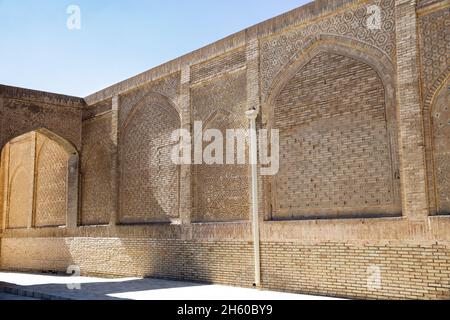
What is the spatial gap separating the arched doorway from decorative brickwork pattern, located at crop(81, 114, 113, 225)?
0.99 ft

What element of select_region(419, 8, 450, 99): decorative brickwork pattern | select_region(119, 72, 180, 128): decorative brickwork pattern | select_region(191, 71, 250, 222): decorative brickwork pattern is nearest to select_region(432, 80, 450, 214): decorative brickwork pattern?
select_region(419, 8, 450, 99): decorative brickwork pattern

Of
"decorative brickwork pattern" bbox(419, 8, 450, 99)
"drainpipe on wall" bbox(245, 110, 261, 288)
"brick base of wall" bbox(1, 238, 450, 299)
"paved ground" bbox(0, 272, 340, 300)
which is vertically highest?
"decorative brickwork pattern" bbox(419, 8, 450, 99)

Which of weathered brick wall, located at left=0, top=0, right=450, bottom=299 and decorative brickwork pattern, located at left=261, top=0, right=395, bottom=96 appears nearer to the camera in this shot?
weathered brick wall, located at left=0, top=0, right=450, bottom=299

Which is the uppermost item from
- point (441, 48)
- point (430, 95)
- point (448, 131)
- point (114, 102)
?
point (114, 102)

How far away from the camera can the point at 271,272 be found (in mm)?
7641

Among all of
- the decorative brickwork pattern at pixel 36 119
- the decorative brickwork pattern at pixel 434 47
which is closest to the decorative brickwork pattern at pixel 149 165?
the decorative brickwork pattern at pixel 36 119

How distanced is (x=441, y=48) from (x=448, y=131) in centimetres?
101

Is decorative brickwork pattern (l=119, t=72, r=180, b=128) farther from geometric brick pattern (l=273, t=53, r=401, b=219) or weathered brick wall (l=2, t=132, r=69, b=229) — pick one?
geometric brick pattern (l=273, t=53, r=401, b=219)

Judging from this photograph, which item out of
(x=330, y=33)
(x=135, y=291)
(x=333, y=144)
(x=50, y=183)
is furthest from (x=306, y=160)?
(x=50, y=183)

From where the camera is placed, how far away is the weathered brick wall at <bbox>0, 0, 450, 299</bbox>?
6.13 metres

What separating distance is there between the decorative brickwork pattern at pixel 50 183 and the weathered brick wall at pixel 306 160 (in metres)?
1.81

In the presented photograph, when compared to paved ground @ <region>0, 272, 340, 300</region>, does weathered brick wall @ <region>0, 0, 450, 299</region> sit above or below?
above

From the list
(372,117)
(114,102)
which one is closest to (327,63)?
(372,117)
